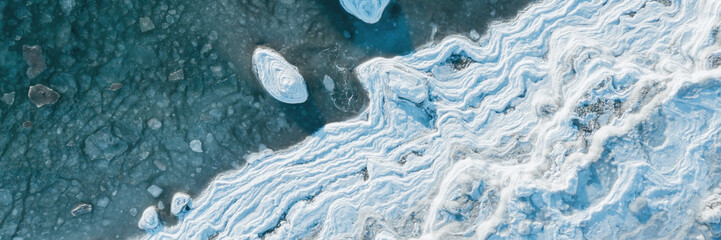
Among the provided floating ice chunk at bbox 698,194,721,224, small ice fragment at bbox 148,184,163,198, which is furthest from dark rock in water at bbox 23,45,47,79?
floating ice chunk at bbox 698,194,721,224

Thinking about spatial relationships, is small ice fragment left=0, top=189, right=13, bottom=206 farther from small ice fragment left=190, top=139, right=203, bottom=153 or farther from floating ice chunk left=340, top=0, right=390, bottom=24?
floating ice chunk left=340, top=0, right=390, bottom=24

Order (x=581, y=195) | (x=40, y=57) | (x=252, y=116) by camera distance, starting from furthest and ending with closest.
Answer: (x=252, y=116) → (x=40, y=57) → (x=581, y=195)

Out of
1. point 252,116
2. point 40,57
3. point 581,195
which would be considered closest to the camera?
point 581,195

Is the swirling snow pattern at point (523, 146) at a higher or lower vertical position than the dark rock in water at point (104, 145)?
higher

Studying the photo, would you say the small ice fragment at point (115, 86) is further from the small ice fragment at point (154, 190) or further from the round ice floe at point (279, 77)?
the round ice floe at point (279, 77)

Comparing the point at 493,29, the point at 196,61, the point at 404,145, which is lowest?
the point at 404,145

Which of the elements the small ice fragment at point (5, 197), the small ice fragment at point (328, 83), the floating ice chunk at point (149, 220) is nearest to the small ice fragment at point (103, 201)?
the floating ice chunk at point (149, 220)

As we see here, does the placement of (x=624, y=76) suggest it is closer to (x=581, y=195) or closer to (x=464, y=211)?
(x=581, y=195)

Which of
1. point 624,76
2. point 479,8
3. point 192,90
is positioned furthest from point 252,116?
point 624,76
